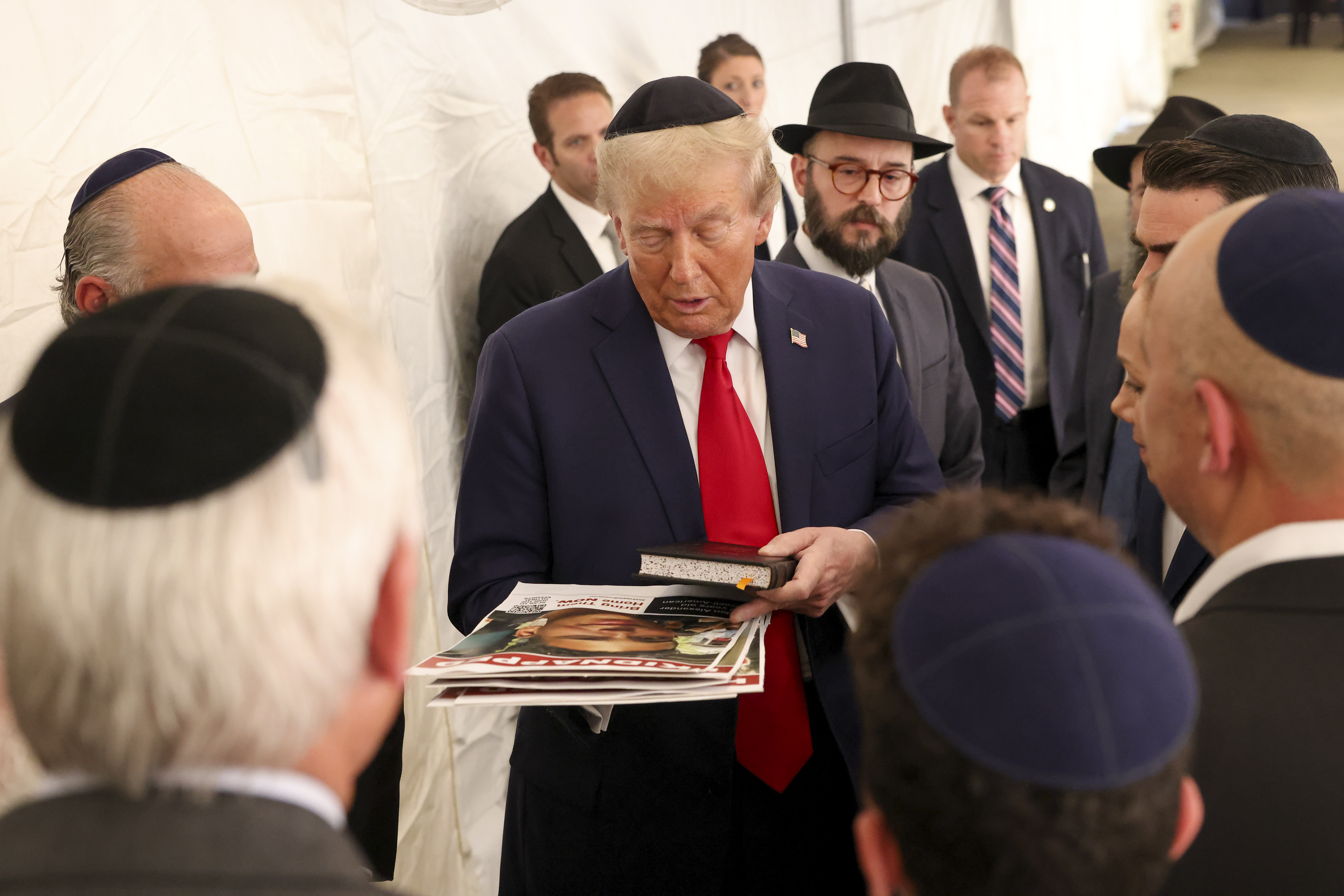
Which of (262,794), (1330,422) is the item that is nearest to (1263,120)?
(1330,422)

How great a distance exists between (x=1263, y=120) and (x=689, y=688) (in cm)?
183

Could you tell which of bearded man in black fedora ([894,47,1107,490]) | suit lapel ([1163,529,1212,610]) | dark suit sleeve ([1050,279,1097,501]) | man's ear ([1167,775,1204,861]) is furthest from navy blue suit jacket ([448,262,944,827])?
bearded man in black fedora ([894,47,1107,490])

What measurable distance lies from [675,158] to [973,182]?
2.86 m

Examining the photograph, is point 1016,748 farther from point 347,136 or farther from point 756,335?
point 347,136

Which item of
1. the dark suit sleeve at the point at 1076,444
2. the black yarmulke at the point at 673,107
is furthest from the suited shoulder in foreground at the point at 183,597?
the dark suit sleeve at the point at 1076,444

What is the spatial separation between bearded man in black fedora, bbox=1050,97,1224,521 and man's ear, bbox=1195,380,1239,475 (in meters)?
1.30

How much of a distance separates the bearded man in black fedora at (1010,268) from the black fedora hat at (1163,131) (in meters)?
0.63

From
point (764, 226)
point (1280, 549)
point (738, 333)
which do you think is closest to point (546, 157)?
point (764, 226)

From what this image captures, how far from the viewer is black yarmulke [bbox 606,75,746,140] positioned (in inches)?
80.7

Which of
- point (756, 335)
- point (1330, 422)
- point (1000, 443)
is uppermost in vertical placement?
point (1330, 422)

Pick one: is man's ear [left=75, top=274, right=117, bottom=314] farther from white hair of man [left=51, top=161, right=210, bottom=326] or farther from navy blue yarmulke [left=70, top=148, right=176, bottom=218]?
navy blue yarmulke [left=70, top=148, right=176, bottom=218]

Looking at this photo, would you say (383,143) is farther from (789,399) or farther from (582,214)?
(789,399)

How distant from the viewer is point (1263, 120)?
229 centimetres

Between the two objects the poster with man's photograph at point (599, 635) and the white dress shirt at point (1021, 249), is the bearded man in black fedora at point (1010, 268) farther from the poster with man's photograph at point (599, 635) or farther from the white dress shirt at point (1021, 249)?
the poster with man's photograph at point (599, 635)
